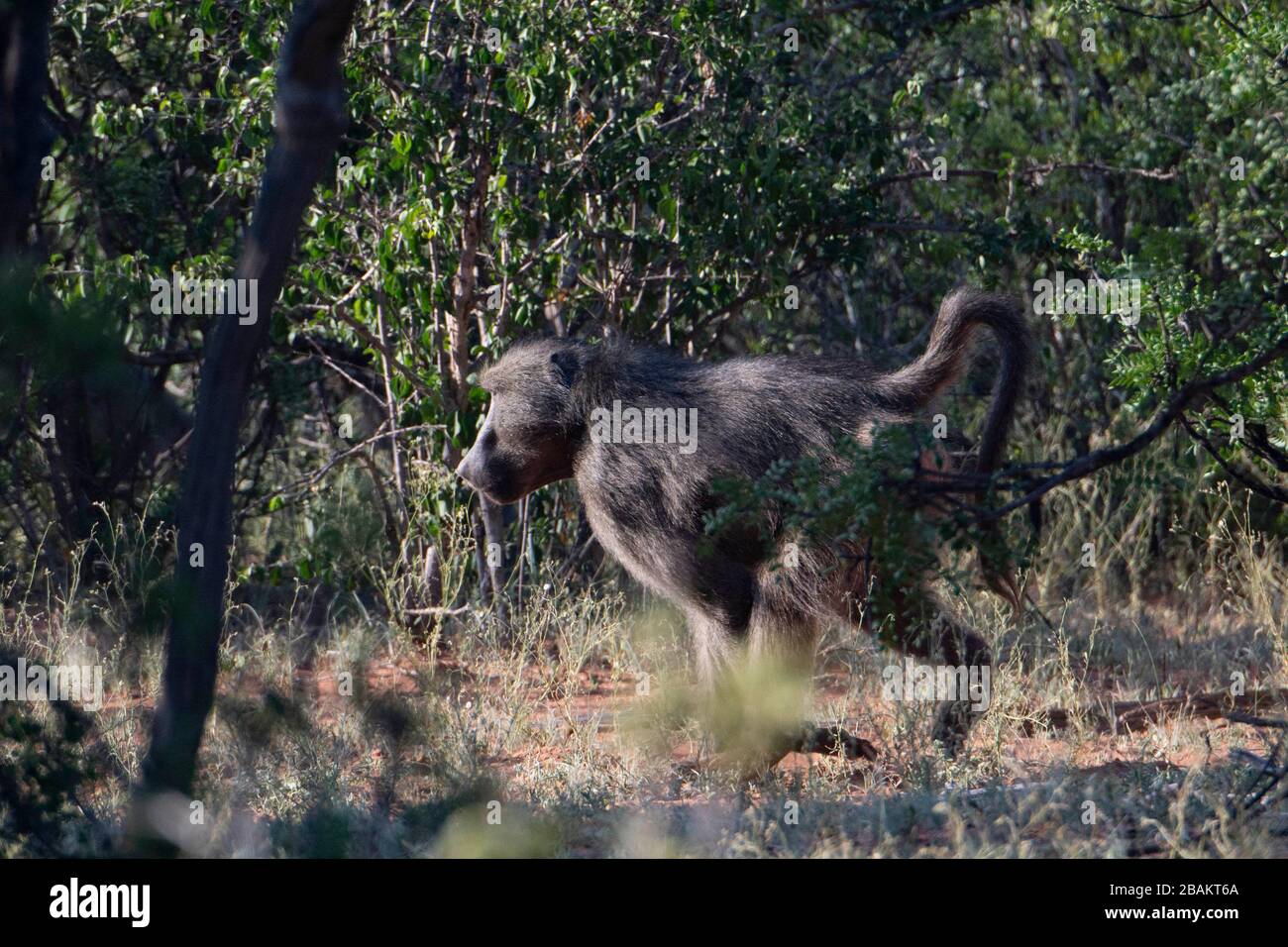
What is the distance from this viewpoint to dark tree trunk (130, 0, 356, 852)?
297 cm

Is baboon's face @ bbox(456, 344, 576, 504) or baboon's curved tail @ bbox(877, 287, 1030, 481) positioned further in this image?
baboon's face @ bbox(456, 344, 576, 504)

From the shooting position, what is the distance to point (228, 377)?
304cm

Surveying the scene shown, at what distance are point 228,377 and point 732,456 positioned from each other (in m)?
2.10

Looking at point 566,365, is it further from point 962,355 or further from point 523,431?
point 962,355

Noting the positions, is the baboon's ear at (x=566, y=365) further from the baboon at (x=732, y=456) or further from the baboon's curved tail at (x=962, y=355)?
the baboon's curved tail at (x=962, y=355)

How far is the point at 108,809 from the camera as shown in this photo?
12.9 ft

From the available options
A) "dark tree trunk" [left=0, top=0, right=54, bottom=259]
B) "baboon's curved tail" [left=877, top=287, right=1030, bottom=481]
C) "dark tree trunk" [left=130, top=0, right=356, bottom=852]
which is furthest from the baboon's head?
"dark tree trunk" [left=0, top=0, right=54, bottom=259]

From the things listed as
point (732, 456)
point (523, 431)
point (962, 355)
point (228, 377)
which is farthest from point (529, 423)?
point (228, 377)

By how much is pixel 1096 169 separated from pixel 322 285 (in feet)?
13.5

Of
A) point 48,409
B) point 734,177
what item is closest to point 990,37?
point 734,177

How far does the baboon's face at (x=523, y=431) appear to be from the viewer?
5.09 m

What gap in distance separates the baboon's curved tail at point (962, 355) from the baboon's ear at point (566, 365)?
42.7 inches

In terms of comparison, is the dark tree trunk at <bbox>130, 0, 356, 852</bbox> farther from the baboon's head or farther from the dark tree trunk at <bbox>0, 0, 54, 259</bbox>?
the baboon's head

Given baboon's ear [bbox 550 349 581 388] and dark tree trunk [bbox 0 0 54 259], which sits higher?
dark tree trunk [bbox 0 0 54 259]
